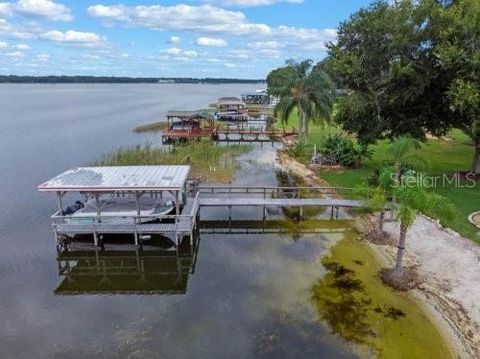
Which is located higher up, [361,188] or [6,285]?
[361,188]

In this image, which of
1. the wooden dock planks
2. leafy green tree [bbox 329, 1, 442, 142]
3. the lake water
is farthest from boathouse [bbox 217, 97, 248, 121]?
the wooden dock planks

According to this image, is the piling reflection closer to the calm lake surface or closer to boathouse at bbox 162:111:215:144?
the calm lake surface

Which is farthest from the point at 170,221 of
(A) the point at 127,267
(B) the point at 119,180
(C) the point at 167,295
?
(C) the point at 167,295

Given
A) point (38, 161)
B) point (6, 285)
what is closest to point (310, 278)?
point (6, 285)

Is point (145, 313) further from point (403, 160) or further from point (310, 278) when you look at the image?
point (403, 160)

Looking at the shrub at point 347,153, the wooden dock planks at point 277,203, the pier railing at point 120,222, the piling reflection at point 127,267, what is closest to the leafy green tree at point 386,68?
the shrub at point 347,153

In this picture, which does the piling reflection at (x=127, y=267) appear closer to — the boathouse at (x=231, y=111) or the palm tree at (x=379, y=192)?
the palm tree at (x=379, y=192)

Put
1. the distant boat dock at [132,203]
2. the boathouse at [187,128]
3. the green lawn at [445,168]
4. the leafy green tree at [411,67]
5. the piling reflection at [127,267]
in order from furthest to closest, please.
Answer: the boathouse at [187,128]
the leafy green tree at [411,67]
the green lawn at [445,168]
the distant boat dock at [132,203]
the piling reflection at [127,267]
